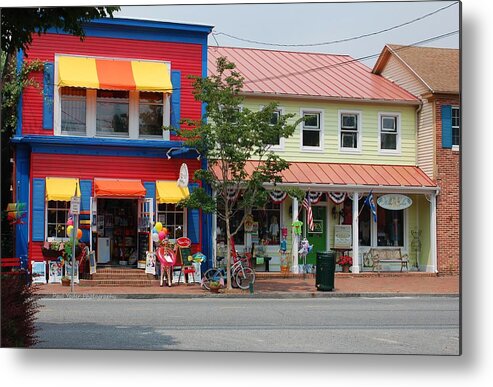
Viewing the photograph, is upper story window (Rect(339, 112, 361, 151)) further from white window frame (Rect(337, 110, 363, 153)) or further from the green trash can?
the green trash can

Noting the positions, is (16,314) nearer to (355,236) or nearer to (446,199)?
(446,199)

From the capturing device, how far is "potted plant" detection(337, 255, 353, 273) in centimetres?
1946

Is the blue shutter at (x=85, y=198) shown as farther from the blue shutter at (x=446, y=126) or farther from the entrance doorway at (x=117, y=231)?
the blue shutter at (x=446, y=126)

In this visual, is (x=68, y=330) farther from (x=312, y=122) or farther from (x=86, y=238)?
(x=312, y=122)

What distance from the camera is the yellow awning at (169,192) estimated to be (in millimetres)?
19500

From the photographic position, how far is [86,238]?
1941 cm

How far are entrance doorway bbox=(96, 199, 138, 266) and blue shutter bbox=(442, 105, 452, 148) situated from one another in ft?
22.5

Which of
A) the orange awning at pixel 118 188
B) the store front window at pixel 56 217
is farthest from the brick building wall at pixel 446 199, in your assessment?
the store front window at pixel 56 217

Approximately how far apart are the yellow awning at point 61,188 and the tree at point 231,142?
240cm

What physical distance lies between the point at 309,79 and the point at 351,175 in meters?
2.34

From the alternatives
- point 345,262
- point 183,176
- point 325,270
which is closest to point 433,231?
point 325,270

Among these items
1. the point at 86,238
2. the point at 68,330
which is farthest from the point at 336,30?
the point at 86,238

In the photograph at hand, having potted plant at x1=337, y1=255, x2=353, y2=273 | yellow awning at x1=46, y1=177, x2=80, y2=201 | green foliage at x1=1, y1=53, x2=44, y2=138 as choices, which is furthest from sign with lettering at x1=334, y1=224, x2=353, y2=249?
green foliage at x1=1, y1=53, x2=44, y2=138

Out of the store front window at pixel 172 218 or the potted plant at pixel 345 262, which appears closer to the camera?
the potted plant at pixel 345 262
